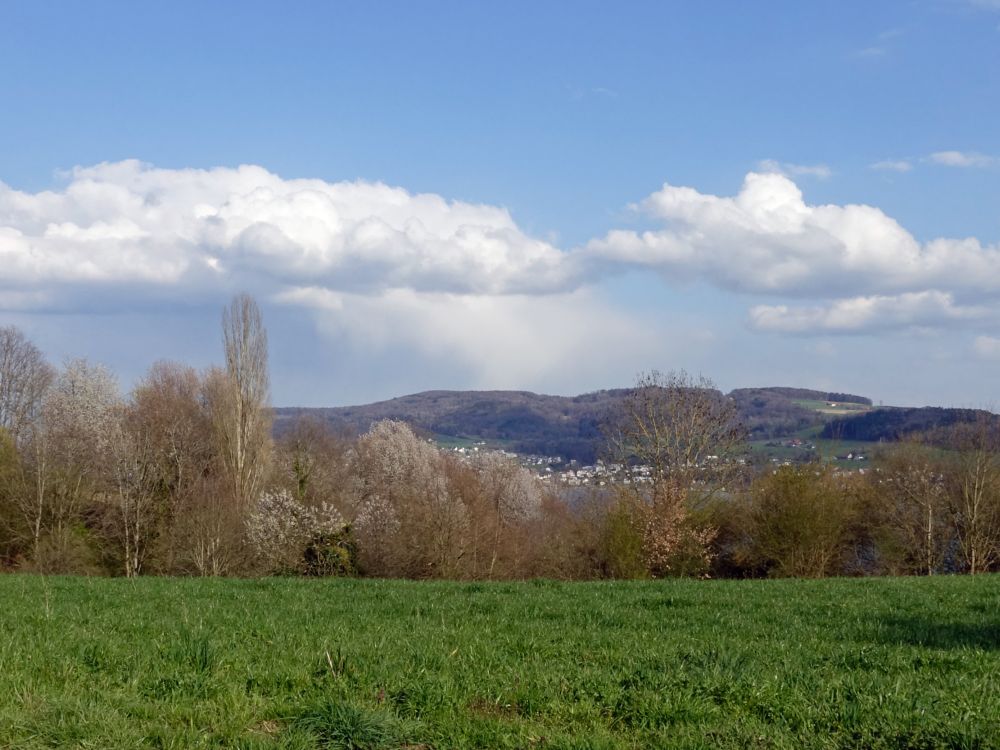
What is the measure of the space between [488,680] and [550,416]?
174m

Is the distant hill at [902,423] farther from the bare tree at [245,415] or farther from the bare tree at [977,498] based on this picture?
the bare tree at [245,415]

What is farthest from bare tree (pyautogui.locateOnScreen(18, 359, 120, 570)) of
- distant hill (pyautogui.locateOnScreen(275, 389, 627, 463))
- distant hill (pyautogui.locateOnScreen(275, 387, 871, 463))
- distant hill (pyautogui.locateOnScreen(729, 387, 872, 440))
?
distant hill (pyautogui.locateOnScreen(275, 389, 627, 463))

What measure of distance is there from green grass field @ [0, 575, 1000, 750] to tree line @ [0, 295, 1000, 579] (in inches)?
995

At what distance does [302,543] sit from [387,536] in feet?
17.0

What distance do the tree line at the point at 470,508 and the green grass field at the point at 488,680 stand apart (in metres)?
25.3

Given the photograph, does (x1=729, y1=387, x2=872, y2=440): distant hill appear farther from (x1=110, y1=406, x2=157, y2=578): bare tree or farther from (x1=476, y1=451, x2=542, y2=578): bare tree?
(x1=110, y1=406, x2=157, y2=578): bare tree

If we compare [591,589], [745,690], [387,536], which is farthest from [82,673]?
[387,536]

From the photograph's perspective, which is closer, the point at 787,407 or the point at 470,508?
the point at 470,508

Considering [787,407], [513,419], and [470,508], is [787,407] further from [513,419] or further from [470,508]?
[470,508]

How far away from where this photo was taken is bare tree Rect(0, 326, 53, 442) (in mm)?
65125

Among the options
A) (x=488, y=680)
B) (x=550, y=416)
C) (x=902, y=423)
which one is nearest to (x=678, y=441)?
(x=488, y=680)

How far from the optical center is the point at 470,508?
48812 mm

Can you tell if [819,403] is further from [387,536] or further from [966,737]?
[966,737]

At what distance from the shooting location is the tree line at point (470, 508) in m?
41.1
